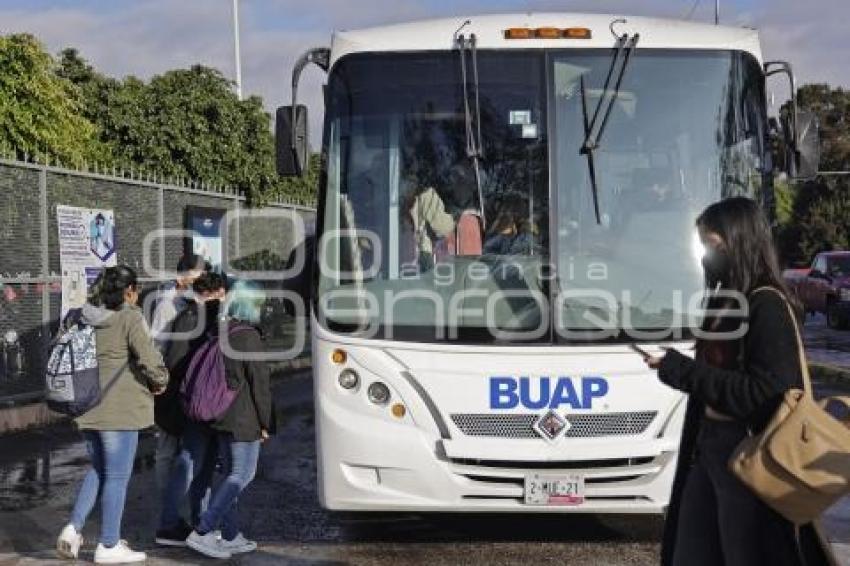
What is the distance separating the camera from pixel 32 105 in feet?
65.1

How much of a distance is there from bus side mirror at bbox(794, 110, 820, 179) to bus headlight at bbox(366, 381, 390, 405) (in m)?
2.98

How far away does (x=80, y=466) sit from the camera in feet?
32.1

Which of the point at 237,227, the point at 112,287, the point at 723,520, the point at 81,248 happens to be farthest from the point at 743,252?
the point at 237,227

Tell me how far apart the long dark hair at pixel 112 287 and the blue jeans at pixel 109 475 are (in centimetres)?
73

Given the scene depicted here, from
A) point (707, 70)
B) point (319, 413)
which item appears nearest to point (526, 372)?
point (319, 413)

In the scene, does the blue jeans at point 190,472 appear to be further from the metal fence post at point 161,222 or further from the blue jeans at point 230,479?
→ the metal fence post at point 161,222

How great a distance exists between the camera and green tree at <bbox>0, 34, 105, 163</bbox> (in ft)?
63.6

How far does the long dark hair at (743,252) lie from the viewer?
3.92 m

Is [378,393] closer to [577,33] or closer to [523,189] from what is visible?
[523,189]

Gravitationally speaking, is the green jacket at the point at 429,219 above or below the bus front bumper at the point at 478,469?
above

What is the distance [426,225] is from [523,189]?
1.98ft

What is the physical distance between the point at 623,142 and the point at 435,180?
44.2 inches

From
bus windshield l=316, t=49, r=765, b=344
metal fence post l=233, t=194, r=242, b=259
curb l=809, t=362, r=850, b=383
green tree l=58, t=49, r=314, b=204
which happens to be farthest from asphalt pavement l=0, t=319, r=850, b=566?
green tree l=58, t=49, r=314, b=204

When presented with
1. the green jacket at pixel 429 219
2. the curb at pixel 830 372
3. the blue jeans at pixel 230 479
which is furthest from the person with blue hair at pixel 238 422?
the curb at pixel 830 372
